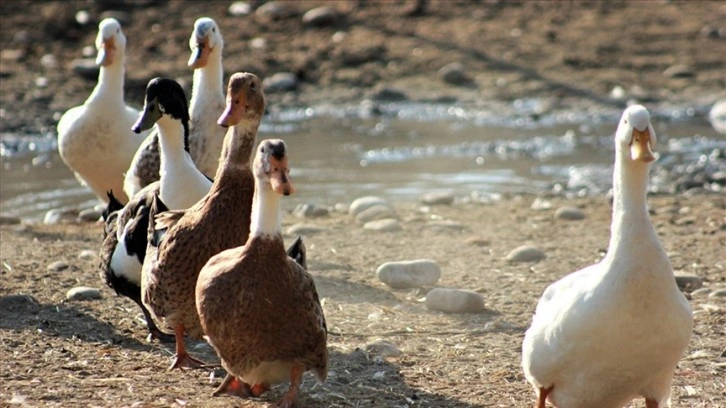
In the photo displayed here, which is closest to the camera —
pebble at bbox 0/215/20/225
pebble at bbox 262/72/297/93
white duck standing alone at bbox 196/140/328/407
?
white duck standing alone at bbox 196/140/328/407

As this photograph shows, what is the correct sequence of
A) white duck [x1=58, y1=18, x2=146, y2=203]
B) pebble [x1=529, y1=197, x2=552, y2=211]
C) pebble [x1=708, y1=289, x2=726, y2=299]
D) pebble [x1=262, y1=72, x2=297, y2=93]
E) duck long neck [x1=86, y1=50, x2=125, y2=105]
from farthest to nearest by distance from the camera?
pebble [x1=262, y1=72, x2=297, y2=93] → pebble [x1=529, y1=197, x2=552, y2=211] → duck long neck [x1=86, y1=50, x2=125, y2=105] → white duck [x1=58, y1=18, x2=146, y2=203] → pebble [x1=708, y1=289, x2=726, y2=299]

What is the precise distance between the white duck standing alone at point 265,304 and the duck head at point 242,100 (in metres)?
0.67

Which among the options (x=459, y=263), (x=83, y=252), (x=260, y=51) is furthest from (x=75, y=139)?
(x=260, y=51)

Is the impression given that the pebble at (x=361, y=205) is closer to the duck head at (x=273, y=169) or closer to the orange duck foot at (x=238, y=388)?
the orange duck foot at (x=238, y=388)

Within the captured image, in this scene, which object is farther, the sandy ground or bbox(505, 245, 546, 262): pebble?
bbox(505, 245, 546, 262): pebble

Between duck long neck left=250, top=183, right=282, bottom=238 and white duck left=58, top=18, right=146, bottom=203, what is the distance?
380 cm

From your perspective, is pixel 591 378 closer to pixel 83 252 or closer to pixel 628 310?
pixel 628 310

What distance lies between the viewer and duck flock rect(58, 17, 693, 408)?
14.9 ft

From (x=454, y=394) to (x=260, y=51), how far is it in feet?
37.0

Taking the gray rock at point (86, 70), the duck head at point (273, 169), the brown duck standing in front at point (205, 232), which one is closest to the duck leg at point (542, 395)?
the duck head at point (273, 169)

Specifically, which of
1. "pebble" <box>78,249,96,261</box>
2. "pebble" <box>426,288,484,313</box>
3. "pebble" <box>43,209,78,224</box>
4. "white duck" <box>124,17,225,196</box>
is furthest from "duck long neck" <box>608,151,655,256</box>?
"pebble" <box>43,209,78,224</box>

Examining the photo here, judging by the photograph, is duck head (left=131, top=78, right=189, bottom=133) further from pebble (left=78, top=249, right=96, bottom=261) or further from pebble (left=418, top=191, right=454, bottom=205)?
pebble (left=418, top=191, right=454, bottom=205)

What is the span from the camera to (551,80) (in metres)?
15.4

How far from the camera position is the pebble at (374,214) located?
29.9 feet
